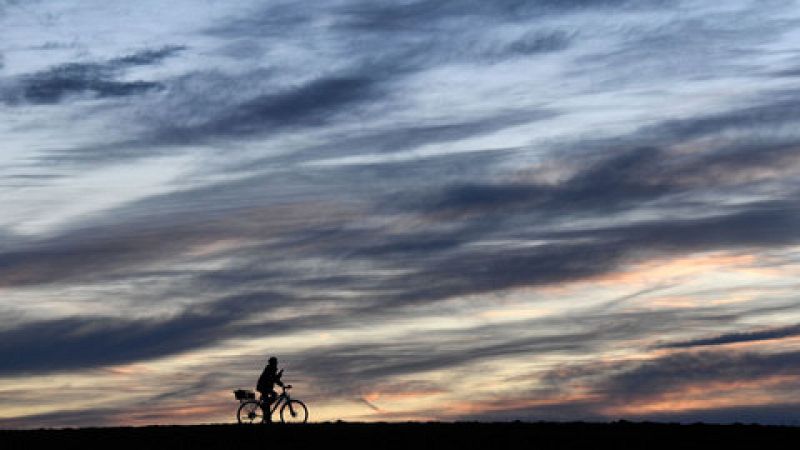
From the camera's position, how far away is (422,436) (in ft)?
109

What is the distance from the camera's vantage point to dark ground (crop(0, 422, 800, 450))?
106 ft

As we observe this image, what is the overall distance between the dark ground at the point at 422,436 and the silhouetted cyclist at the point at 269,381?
229 centimetres

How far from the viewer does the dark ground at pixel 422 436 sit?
32250mm

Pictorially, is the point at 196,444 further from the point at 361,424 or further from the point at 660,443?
the point at 660,443

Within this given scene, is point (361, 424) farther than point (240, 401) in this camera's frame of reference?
No

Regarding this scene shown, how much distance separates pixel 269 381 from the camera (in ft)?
126

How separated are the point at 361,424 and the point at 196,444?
5181 millimetres

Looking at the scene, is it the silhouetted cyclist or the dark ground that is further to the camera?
the silhouetted cyclist

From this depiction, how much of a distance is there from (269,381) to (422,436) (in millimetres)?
6957

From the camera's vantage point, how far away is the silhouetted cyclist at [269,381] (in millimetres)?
38281

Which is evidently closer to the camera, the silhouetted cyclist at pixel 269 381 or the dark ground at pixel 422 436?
the dark ground at pixel 422 436

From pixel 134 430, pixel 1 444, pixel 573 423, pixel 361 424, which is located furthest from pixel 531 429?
pixel 1 444

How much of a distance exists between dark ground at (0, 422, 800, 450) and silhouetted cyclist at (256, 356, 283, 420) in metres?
2.29

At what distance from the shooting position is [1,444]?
33.9m
